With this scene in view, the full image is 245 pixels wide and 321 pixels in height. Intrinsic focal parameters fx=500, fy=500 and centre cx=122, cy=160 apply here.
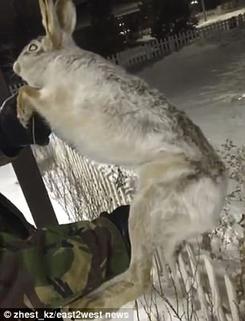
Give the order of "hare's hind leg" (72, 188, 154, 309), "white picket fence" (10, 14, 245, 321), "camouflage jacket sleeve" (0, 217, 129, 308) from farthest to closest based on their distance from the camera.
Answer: "white picket fence" (10, 14, 245, 321)
"hare's hind leg" (72, 188, 154, 309)
"camouflage jacket sleeve" (0, 217, 129, 308)

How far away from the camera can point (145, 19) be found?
27.5 inches

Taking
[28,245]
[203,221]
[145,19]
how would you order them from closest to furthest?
[28,245] < [203,221] < [145,19]

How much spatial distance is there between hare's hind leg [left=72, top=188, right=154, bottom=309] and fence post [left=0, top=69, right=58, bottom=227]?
21 centimetres

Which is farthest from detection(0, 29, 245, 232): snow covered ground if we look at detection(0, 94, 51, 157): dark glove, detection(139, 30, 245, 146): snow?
detection(0, 94, 51, 157): dark glove

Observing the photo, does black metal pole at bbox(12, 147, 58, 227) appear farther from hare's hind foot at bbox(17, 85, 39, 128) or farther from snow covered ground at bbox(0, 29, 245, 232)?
hare's hind foot at bbox(17, 85, 39, 128)

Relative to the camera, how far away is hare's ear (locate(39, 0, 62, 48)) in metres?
0.59

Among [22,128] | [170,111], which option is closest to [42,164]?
[22,128]

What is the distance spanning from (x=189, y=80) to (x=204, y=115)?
0.06 m

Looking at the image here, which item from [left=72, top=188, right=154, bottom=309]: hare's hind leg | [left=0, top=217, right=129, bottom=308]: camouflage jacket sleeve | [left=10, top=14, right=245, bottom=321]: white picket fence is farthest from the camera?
[left=10, top=14, right=245, bottom=321]: white picket fence

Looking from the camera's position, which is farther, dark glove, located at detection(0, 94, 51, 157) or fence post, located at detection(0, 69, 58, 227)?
fence post, located at detection(0, 69, 58, 227)

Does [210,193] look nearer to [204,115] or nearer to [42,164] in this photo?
[204,115]

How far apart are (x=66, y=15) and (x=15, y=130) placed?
0.50 feet

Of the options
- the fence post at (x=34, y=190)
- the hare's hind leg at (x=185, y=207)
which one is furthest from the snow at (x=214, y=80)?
the fence post at (x=34, y=190)

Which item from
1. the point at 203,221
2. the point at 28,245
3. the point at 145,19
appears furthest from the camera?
the point at 145,19
